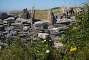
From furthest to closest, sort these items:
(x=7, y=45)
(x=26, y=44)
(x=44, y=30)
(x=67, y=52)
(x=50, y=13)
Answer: (x=50, y=13) < (x=44, y=30) < (x=7, y=45) < (x=26, y=44) < (x=67, y=52)

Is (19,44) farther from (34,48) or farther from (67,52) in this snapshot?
(67,52)

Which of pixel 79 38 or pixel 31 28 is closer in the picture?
pixel 79 38

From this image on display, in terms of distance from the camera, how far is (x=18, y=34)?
6.47m

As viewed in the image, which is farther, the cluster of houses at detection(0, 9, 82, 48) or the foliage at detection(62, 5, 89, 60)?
the cluster of houses at detection(0, 9, 82, 48)

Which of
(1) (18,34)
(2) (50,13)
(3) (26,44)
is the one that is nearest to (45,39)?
(3) (26,44)

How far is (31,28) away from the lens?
702cm

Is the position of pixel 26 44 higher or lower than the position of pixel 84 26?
lower

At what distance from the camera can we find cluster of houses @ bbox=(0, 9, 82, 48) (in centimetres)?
636

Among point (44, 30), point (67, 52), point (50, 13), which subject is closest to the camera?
point (67, 52)

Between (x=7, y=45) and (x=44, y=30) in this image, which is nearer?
(x=7, y=45)

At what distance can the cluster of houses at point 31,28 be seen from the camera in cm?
636

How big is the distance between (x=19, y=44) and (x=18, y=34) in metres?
0.90

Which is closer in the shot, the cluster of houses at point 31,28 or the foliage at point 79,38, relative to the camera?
the foliage at point 79,38

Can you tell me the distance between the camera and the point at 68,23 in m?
6.95
